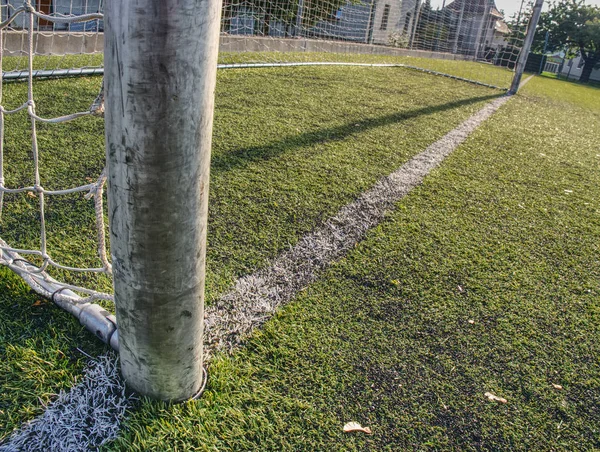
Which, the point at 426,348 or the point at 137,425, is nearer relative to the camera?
the point at 137,425

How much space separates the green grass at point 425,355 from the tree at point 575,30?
44439mm

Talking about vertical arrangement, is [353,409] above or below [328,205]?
below

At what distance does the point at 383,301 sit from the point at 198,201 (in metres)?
1.09

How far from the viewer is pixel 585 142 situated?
581cm

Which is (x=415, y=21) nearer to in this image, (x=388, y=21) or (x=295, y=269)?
(x=388, y=21)

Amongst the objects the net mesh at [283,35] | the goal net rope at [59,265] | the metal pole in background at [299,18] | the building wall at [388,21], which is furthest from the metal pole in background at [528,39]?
the goal net rope at [59,265]

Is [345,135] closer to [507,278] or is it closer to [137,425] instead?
[507,278]

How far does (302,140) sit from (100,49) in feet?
13.7

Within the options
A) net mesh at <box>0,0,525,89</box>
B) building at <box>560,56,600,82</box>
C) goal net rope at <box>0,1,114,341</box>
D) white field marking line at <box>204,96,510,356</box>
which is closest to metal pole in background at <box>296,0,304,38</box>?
net mesh at <box>0,0,525,89</box>

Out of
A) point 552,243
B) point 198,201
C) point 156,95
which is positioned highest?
point 156,95

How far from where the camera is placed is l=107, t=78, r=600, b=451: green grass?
49.8 inches

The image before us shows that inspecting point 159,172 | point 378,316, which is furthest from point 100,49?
point 159,172

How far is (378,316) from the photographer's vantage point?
1.77m

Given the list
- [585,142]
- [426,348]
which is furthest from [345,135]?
[585,142]
